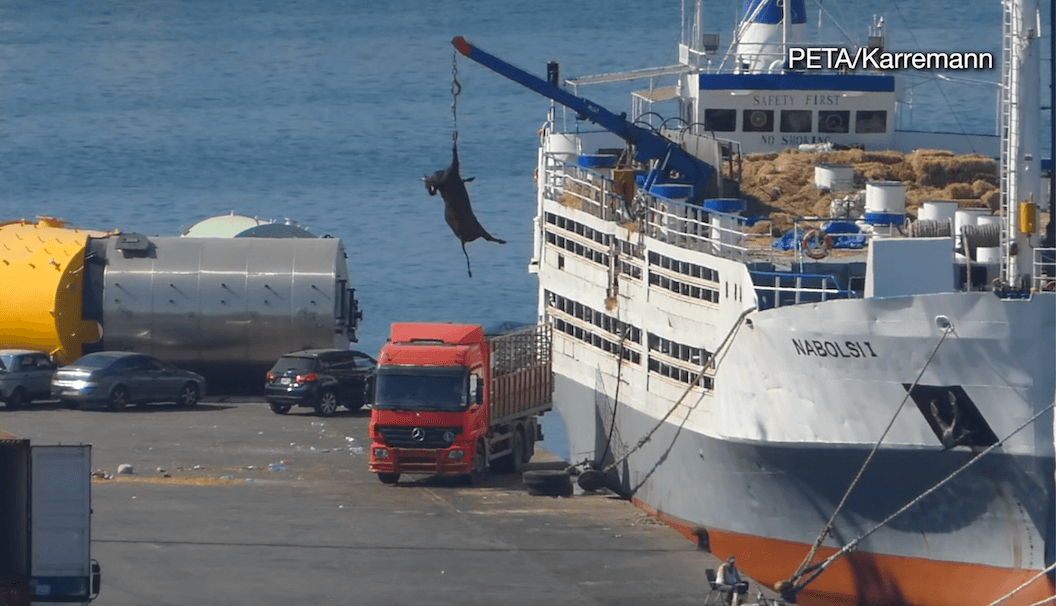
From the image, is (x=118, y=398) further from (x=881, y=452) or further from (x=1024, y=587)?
(x=1024, y=587)

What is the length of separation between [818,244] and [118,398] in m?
18.5

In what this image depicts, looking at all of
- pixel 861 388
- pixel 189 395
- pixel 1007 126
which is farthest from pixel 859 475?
pixel 189 395

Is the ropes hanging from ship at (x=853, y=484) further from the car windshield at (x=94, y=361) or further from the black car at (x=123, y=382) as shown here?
the car windshield at (x=94, y=361)

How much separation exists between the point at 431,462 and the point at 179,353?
13.6 m

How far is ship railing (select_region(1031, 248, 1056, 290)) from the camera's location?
29.4 m

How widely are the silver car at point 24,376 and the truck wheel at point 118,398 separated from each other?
174 centimetres

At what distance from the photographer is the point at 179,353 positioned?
48.8 meters

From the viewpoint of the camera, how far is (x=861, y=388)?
3062 cm

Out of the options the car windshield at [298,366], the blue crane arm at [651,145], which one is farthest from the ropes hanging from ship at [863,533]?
the car windshield at [298,366]

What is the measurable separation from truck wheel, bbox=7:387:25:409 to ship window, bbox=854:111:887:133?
20194 mm

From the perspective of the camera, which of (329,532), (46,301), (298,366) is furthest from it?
(46,301)

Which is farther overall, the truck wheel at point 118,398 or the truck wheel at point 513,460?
the truck wheel at point 118,398

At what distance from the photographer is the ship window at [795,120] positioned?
45.0 meters

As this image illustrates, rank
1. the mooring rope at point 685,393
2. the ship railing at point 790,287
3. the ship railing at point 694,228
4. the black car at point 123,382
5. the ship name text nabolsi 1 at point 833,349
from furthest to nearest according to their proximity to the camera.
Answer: the black car at point 123,382, the ship railing at point 694,228, the mooring rope at point 685,393, the ship railing at point 790,287, the ship name text nabolsi 1 at point 833,349
